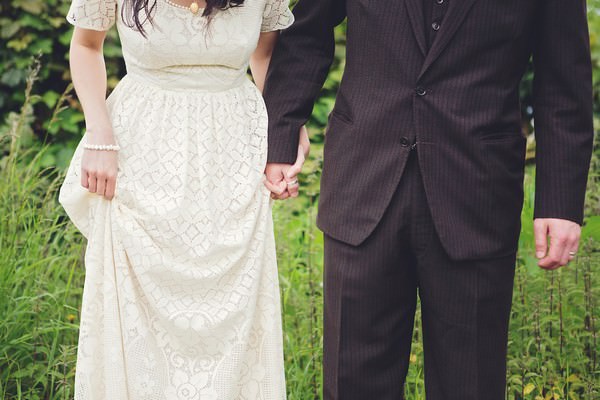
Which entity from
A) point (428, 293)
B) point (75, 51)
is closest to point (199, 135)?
point (75, 51)

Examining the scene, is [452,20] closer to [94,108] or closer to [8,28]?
[94,108]

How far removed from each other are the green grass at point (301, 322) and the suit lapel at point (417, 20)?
1.14 m

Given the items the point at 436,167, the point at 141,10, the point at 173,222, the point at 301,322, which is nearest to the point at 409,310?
the point at 436,167

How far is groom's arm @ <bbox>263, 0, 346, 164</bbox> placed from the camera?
2477 millimetres

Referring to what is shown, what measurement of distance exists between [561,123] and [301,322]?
1.60 m

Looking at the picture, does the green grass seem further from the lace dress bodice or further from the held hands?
the lace dress bodice

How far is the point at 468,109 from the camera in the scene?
2273 mm

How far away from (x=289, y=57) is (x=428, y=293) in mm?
746

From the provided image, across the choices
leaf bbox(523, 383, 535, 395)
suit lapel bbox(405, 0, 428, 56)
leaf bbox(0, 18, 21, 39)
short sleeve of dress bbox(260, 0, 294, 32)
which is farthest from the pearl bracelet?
leaf bbox(0, 18, 21, 39)

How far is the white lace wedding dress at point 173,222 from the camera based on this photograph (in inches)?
91.5

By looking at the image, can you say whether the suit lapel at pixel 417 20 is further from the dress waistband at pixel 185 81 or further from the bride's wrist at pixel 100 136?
the bride's wrist at pixel 100 136

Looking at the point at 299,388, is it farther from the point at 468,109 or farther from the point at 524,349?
the point at 468,109

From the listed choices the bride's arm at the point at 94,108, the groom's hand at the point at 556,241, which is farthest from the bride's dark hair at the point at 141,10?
the groom's hand at the point at 556,241

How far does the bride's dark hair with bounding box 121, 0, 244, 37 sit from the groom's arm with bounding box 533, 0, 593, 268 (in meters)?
0.82
